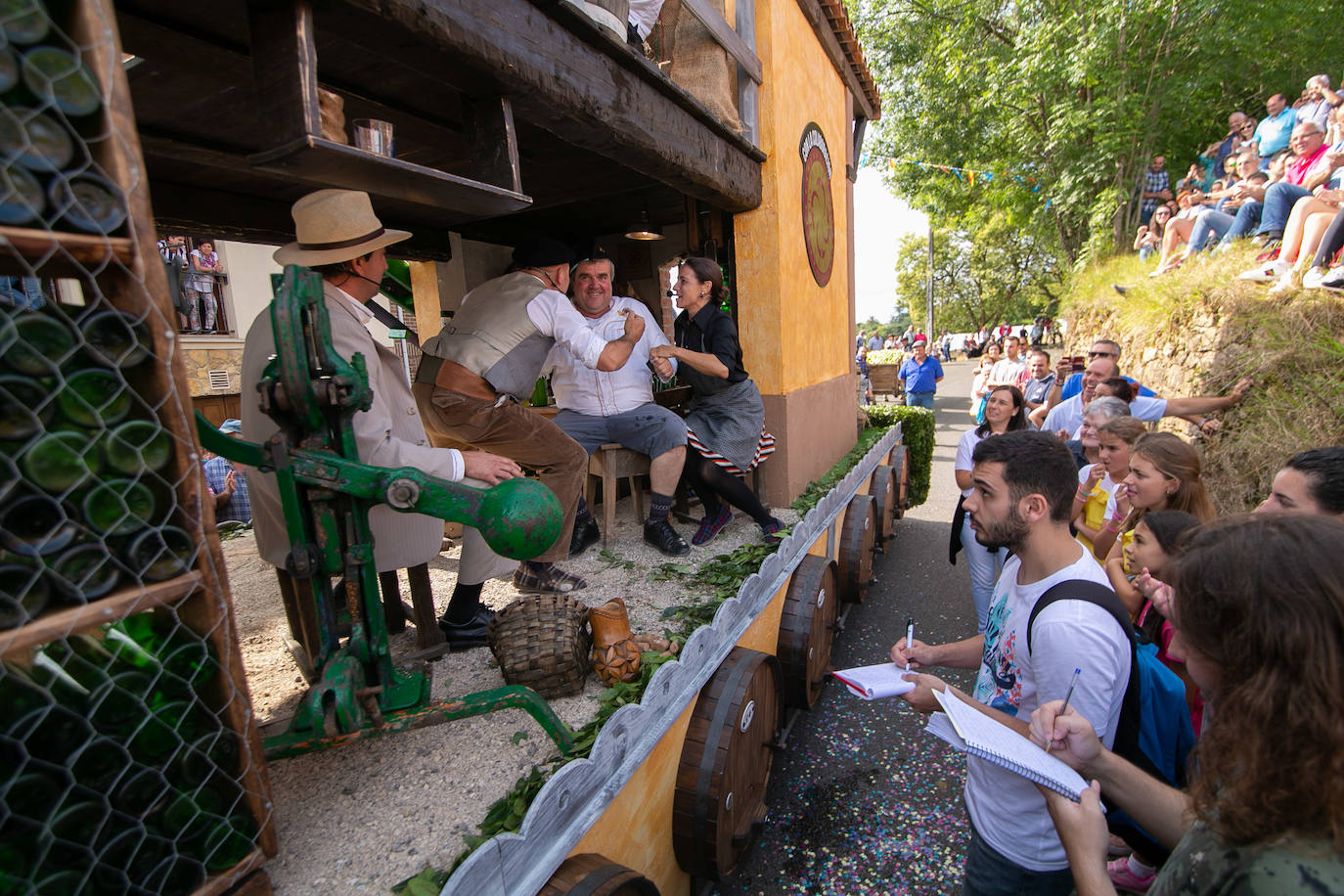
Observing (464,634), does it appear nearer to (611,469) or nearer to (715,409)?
(611,469)

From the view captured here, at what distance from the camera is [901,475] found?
280 inches

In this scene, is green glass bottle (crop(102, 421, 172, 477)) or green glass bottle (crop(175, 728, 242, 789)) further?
green glass bottle (crop(175, 728, 242, 789))

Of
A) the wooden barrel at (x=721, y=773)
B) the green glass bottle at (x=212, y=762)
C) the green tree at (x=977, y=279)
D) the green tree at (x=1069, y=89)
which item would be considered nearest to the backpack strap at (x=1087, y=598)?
the wooden barrel at (x=721, y=773)

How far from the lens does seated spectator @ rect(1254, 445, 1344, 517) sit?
186 centimetres

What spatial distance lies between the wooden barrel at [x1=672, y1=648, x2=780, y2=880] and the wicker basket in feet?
1.74

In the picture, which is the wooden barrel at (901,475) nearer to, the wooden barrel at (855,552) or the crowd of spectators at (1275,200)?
the wooden barrel at (855,552)

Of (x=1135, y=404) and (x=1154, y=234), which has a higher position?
(x=1154, y=234)

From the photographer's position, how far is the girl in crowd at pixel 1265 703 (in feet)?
2.50

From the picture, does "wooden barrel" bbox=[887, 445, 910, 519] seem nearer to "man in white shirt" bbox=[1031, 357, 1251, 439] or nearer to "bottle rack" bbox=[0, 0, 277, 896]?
"man in white shirt" bbox=[1031, 357, 1251, 439]

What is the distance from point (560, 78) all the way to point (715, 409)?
2067mm

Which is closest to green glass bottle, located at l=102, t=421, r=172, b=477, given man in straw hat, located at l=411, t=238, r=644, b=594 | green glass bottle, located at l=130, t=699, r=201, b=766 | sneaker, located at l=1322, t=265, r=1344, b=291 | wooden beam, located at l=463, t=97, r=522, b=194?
green glass bottle, located at l=130, t=699, r=201, b=766

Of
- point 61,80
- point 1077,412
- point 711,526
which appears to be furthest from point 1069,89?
point 61,80

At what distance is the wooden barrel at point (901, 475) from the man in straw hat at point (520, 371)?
14.7 ft

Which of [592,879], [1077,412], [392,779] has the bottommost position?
[592,879]
